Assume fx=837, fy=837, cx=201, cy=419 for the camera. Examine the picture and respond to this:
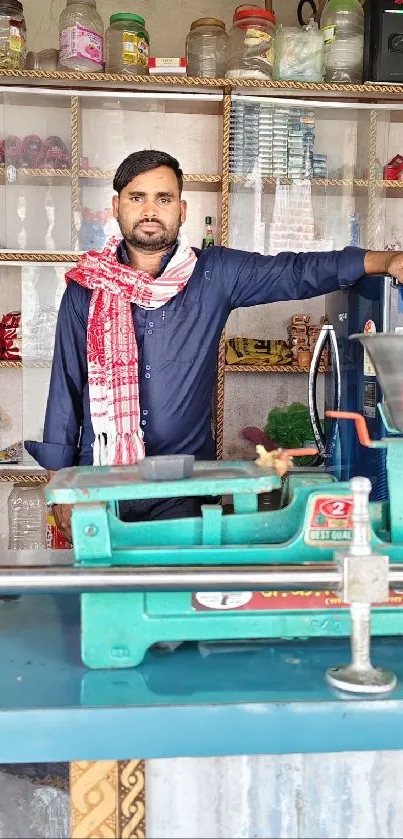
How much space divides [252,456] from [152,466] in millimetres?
3011

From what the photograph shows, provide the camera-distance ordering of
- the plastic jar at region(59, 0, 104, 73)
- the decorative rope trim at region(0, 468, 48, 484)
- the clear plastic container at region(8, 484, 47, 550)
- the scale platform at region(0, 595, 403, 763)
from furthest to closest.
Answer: the clear plastic container at region(8, 484, 47, 550) → the decorative rope trim at region(0, 468, 48, 484) → the plastic jar at region(59, 0, 104, 73) → the scale platform at region(0, 595, 403, 763)

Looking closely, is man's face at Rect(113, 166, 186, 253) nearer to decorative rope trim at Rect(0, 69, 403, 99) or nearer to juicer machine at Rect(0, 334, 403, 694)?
juicer machine at Rect(0, 334, 403, 694)

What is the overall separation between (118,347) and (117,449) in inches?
10.7

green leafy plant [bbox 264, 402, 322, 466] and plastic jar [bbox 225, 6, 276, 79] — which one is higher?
plastic jar [bbox 225, 6, 276, 79]

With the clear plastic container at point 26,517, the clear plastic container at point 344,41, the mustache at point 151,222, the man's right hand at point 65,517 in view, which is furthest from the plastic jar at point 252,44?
the man's right hand at point 65,517

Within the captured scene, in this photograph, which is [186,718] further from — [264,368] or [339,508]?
[264,368]

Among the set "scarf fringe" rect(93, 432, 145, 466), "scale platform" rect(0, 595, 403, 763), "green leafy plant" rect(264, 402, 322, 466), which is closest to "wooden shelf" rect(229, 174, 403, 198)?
"green leafy plant" rect(264, 402, 322, 466)

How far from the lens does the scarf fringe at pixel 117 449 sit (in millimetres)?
2211

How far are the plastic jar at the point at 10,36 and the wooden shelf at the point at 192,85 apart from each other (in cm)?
7

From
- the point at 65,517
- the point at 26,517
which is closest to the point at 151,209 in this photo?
the point at 65,517

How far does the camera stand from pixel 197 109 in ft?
13.2

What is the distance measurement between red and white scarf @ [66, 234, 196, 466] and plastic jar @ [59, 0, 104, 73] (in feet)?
6.04

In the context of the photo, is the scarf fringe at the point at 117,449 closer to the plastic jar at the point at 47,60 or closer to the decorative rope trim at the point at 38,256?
the decorative rope trim at the point at 38,256

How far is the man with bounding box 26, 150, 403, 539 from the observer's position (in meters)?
2.23
